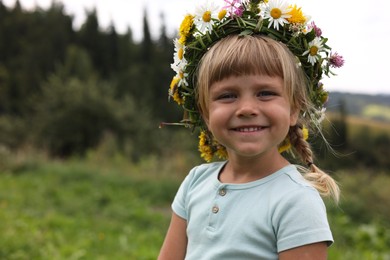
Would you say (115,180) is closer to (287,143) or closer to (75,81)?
(287,143)

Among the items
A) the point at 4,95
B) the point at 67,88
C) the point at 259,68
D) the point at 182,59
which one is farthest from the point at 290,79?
the point at 4,95

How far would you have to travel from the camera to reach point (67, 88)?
80.4 feet

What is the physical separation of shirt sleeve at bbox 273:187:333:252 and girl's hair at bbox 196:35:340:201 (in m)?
0.12

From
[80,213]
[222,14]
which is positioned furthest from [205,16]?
[80,213]

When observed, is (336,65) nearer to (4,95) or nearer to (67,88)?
(67,88)

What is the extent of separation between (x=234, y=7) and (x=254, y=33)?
0.46ft

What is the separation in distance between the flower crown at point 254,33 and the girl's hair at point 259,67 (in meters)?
0.04

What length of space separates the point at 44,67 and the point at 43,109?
18300 millimetres

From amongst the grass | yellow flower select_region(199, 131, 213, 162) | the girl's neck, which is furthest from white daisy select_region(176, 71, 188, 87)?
the grass

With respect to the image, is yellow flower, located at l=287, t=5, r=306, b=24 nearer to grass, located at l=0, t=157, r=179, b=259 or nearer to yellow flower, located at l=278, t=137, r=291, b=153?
yellow flower, located at l=278, t=137, r=291, b=153

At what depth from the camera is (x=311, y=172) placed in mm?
1748

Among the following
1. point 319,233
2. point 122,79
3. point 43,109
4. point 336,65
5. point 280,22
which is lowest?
point 122,79

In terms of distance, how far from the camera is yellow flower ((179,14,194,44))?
1.85m

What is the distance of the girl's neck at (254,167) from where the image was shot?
1.69 meters
